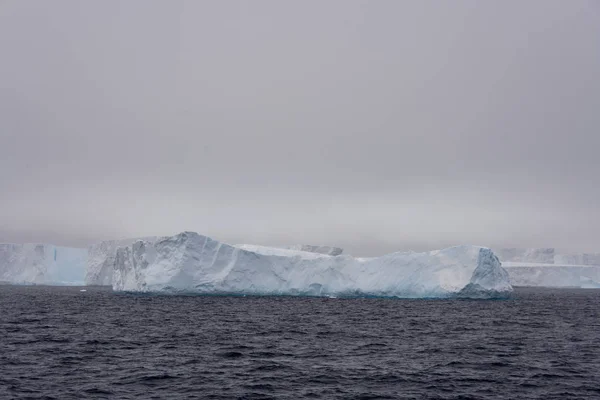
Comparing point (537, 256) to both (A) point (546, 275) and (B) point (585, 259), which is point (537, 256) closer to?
(B) point (585, 259)

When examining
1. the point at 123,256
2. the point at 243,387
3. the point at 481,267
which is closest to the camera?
the point at 243,387

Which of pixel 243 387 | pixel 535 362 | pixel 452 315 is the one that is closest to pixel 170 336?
pixel 243 387

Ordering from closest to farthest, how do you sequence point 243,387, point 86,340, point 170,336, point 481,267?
point 243,387 < point 86,340 < point 170,336 < point 481,267

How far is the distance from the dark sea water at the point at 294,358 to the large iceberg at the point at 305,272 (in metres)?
19.6

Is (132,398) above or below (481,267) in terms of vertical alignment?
below

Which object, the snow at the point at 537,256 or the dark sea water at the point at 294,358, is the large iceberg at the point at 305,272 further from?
the snow at the point at 537,256

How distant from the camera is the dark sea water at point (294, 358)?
1352 cm

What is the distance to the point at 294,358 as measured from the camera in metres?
17.8

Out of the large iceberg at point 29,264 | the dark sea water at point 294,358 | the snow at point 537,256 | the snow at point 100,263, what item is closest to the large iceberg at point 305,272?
the dark sea water at point 294,358

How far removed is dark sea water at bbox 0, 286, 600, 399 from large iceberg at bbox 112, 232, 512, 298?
1960 cm

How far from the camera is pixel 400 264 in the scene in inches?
2039

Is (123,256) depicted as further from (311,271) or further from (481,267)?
(481,267)

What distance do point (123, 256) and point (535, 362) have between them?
46.1 metres

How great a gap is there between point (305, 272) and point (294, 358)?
118 feet
